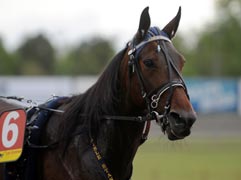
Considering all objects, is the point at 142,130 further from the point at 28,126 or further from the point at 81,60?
the point at 81,60

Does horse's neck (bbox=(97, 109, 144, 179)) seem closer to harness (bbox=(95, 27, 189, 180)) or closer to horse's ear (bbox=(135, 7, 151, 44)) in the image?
harness (bbox=(95, 27, 189, 180))

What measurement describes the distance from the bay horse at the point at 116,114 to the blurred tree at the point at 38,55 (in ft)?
232

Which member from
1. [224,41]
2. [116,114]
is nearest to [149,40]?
[116,114]

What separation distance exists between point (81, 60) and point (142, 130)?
7218 cm

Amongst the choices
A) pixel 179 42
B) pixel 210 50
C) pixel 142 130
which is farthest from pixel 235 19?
pixel 142 130

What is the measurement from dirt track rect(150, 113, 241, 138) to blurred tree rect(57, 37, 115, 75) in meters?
38.7

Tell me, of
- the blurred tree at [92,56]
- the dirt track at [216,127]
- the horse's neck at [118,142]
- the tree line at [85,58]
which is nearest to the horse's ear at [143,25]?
the horse's neck at [118,142]

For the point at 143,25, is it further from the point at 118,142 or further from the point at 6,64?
the point at 6,64

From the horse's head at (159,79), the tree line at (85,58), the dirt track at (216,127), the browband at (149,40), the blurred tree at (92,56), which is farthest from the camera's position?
the blurred tree at (92,56)

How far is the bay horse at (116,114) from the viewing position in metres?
5.11

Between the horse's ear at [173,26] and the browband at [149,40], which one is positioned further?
the horse's ear at [173,26]

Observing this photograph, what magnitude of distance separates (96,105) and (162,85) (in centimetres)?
78

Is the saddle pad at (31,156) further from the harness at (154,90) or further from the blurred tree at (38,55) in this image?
the blurred tree at (38,55)

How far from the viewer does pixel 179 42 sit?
256 feet
